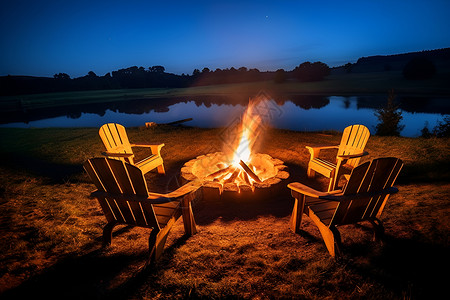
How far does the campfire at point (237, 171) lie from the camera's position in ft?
12.4

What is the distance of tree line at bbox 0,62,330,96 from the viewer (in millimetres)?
64062

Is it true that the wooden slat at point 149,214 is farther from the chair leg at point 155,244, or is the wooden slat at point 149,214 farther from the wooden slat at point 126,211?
the wooden slat at point 126,211

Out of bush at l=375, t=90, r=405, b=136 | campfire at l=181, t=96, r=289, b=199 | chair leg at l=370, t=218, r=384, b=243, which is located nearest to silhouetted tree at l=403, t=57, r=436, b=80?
bush at l=375, t=90, r=405, b=136

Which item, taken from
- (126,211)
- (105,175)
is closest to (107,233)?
(126,211)

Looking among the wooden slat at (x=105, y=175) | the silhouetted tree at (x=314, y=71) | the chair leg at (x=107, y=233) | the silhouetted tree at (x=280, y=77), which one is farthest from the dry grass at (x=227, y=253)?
the silhouetted tree at (x=280, y=77)

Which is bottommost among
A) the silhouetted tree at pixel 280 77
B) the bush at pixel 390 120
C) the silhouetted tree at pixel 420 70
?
the bush at pixel 390 120

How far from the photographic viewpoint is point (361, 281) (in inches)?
74.3

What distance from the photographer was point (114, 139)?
4352mm

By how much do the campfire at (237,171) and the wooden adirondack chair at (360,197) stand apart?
4.73 ft

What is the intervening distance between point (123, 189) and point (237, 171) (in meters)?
2.35

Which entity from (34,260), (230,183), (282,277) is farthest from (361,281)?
(34,260)

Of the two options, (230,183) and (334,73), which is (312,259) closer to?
(230,183)

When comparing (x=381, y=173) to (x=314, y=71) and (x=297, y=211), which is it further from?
(x=314, y=71)

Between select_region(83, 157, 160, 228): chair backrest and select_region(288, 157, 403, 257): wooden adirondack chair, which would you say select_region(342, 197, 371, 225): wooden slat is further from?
select_region(83, 157, 160, 228): chair backrest
